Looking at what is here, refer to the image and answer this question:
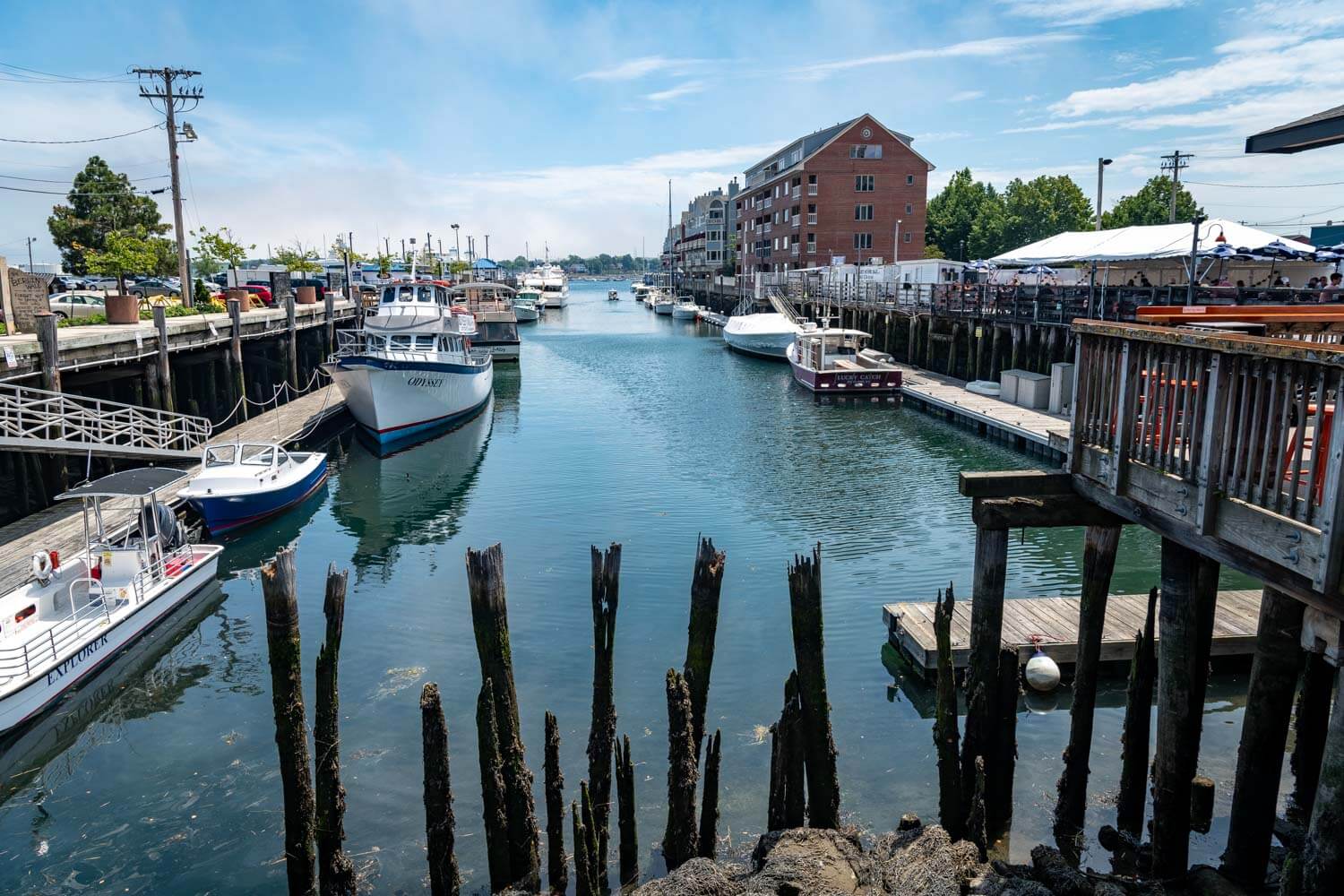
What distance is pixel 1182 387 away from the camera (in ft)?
24.2

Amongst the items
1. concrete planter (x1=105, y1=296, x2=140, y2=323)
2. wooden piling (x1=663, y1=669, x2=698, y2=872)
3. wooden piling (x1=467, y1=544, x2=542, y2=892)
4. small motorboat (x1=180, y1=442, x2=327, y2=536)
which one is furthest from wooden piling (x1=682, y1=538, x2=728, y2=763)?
concrete planter (x1=105, y1=296, x2=140, y2=323)

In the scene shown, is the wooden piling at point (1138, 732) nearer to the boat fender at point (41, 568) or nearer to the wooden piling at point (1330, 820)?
the wooden piling at point (1330, 820)

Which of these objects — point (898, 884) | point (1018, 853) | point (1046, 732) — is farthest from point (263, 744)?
point (1046, 732)

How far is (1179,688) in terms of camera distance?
7.88 metres

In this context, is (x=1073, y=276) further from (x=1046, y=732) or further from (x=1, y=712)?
(x=1, y=712)

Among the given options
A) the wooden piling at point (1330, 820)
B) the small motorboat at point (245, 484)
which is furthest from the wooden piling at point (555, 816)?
the small motorboat at point (245, 484)

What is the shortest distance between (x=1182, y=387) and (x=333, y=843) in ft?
28.4

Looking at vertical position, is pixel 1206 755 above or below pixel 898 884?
below

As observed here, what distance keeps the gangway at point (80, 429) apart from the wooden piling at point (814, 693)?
1710 centimetres

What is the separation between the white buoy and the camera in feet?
41.6

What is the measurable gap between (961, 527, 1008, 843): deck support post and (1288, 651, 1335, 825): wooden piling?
102 inches

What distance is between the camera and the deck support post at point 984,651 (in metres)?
8.61

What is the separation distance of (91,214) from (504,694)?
75157 mm

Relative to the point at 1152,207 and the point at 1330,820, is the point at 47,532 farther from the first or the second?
the point at 1152,207
